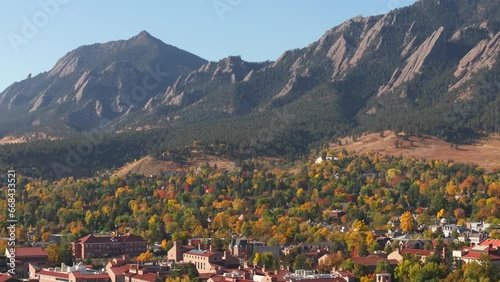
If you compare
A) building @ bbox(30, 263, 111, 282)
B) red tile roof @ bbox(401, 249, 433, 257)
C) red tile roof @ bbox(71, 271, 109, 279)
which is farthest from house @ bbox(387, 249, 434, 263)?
red tile roof @ bbox(71, 271, 109, 279)

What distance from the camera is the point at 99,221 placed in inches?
5581

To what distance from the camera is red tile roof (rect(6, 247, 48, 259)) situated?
100431 millimetres

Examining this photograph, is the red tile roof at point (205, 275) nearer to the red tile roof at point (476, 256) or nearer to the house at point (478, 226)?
the red tile roof at point (476, 256)

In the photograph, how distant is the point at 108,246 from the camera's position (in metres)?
116

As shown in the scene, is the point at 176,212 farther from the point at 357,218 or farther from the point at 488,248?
the point at 488,248

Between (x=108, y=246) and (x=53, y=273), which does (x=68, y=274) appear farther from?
(x=108, y=246)

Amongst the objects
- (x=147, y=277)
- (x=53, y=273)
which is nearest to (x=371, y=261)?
(x=147, y=277)

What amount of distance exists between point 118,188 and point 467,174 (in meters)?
59.9

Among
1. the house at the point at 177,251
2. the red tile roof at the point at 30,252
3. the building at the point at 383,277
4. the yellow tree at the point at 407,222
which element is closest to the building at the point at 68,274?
the red tile roof at the point at 30,252

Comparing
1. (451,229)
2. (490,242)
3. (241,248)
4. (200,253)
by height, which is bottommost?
(241,248)

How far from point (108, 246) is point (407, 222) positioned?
37.9m

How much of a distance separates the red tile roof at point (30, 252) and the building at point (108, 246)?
9783 mm

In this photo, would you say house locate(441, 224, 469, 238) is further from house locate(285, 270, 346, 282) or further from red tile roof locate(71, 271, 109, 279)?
red tile roof locate(71, 271, 109, 279)

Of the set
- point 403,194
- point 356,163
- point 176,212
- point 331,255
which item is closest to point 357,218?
point 403,194
